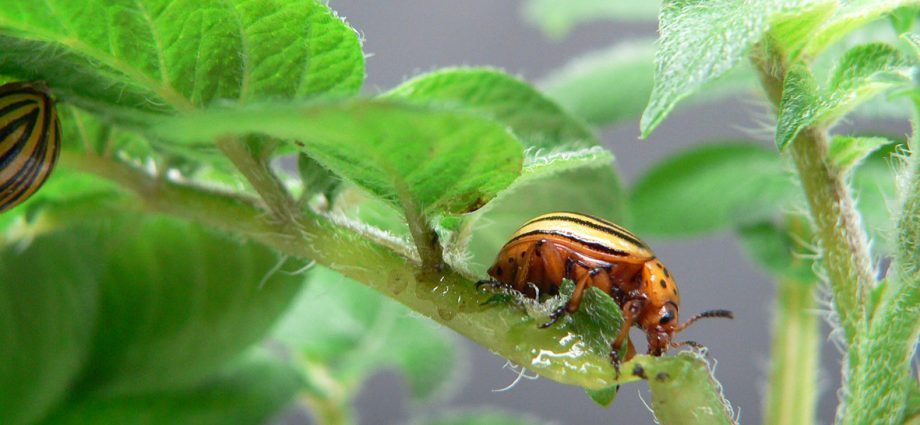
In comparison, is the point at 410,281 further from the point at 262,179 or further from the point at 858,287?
the point at 858,287

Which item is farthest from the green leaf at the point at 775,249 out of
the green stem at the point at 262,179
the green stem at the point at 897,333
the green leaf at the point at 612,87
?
the green stem at the point at 262,179

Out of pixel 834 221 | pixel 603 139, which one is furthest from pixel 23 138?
pixel 603 139

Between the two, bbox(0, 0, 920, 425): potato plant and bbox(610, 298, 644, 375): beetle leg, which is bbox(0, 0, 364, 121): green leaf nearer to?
bbox(0, 0, 920, 425): potato plant

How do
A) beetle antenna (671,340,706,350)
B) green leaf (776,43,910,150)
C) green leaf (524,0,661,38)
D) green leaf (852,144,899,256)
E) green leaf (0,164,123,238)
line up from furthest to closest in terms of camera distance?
green leaf (524,0,661,38) → green leaf (852,144,899,256) → green leaf (0,164,123,238) → beetle antenna (671,340,706,350) → green leaf (776,43,910,150)

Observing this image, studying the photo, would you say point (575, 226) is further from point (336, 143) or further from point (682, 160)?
point (682, 160)

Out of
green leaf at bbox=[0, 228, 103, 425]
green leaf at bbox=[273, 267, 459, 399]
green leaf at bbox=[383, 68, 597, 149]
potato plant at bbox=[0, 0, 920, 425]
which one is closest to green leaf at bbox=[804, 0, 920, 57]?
potato plant at bbox=[0, 0, 920, 425]

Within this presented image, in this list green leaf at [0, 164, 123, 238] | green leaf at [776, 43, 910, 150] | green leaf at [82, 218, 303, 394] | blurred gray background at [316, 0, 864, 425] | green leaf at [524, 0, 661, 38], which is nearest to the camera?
green leaf at [776, 43, 910, 150]

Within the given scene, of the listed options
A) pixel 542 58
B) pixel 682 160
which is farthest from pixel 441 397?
pixel 542 58
